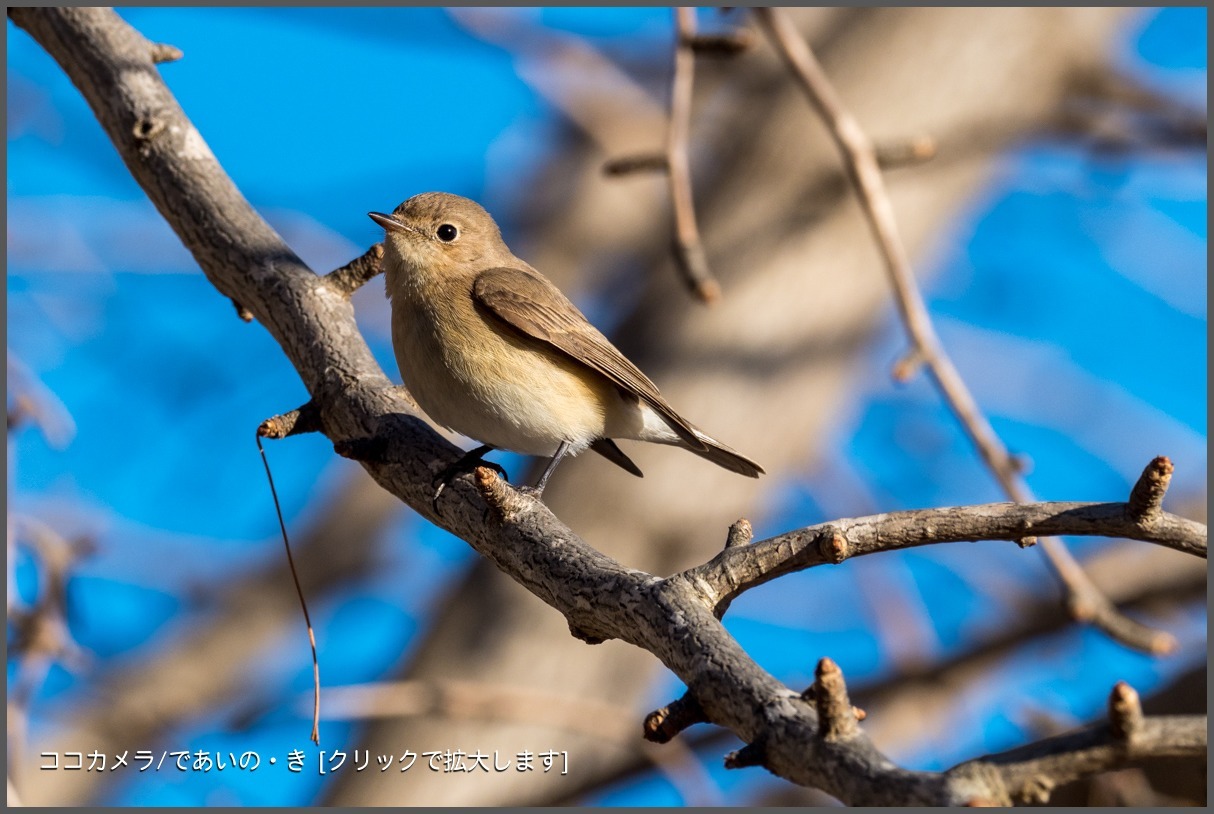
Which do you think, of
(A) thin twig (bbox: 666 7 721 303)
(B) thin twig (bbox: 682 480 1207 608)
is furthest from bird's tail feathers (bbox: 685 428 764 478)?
(B) thin twig (bbox: 682 480 1207 608)

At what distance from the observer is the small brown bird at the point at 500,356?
14.0 ft

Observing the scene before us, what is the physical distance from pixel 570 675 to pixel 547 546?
4.05 m

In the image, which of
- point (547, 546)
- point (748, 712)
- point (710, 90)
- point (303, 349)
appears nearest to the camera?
point (748, 712)

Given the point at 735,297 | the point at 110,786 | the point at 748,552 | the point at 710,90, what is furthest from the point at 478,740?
the point at 710,90

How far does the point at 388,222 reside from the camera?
475 cm

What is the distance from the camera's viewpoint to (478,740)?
6.40 m

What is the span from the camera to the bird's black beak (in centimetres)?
471

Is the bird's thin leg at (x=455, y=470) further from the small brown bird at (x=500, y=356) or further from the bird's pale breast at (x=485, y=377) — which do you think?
the bird's pale breast at (x=485, y=377)

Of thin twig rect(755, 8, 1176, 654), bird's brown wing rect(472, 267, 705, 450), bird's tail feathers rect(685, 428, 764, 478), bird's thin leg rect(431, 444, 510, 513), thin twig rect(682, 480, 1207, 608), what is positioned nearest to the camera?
thin twig rect(682, 480, 1207, 608)

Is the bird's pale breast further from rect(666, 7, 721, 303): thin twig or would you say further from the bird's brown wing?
rect(666, 7, 721, 303): thin twig

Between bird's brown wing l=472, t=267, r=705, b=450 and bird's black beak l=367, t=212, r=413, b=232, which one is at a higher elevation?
bird's black beak l=367, t=212, r=413, b=232

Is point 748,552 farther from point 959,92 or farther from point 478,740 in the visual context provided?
point 959,92

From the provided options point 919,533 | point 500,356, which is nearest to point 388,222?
point 500,356

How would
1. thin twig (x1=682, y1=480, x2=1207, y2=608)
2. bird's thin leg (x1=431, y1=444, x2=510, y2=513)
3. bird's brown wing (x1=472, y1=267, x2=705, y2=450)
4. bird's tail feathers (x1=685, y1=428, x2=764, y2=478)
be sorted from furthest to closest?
bird's tail feathers (x1=685, y1=428, x2=764, y2=478), bird's brown wing (x1=472, y1=267, x2=705, y2=450), bird's thin leg (x1=431, y1=444, x2=510, y2=513), thin twig (x1=682, y1=480, x2=1207, y2=608)
